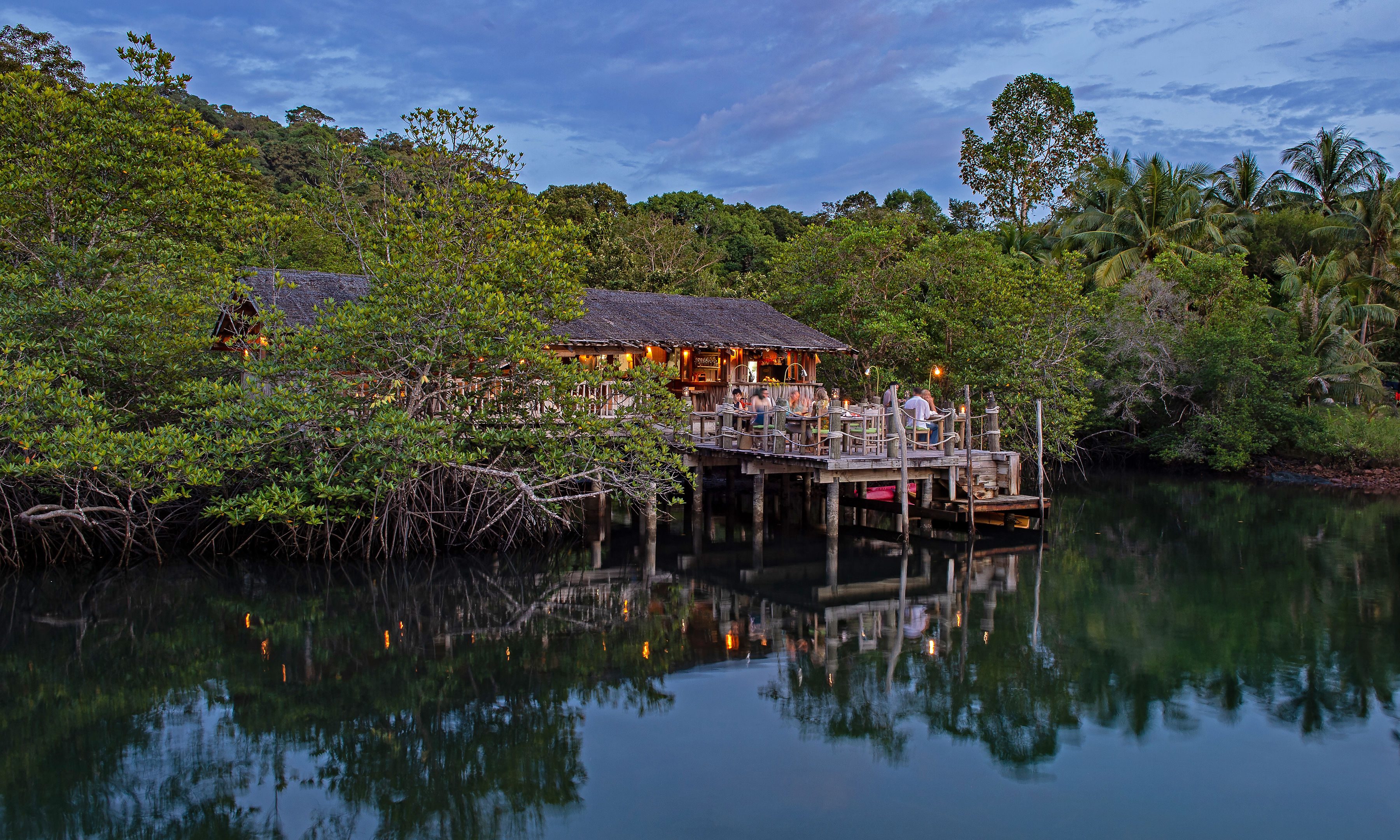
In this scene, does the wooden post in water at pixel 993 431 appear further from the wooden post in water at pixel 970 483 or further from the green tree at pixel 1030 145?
the green tree at pixel 1030 145

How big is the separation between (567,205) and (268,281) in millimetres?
19796

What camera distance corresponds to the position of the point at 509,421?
51.7 feet

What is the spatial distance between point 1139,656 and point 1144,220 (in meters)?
26.8

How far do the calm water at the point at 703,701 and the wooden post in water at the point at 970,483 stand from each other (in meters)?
1.25

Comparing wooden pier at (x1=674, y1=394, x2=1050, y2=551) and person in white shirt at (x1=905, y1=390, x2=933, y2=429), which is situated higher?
person in white shirt at (x1=905, y1=390, x2=933, y2=429)

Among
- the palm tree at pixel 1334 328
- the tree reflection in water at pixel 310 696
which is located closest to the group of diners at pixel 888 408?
the tree reflection in water at pixel 310 696

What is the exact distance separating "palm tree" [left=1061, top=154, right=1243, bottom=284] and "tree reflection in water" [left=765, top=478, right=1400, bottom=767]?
54.8ft

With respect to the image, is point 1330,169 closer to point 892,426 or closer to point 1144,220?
point 1144,220

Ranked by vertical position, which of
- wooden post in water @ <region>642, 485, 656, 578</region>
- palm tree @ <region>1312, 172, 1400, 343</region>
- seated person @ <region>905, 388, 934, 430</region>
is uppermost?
palm tree @ <region>1312, 172, 1400, 343</region>

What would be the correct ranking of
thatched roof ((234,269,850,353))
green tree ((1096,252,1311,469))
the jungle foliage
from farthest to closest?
green tree ((1096,252,1311,469)) → thatched roof ((234,269,850,353)) → the jungle foliage

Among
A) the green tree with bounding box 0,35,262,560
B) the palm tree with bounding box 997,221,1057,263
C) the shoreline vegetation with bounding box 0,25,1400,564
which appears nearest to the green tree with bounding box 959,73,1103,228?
the palm tree with bounding box 997,221,1057,263

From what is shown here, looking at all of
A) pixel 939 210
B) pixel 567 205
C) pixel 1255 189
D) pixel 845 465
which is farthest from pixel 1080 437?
pixel 939 210

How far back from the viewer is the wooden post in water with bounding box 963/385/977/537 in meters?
17.0

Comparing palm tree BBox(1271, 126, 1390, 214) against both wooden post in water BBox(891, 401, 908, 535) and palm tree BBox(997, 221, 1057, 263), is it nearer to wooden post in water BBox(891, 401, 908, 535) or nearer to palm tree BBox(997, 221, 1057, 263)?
palm tree BBox(997, 221, 1057, 263)
